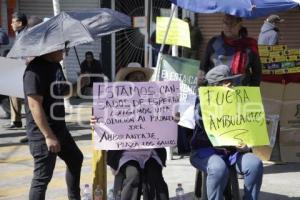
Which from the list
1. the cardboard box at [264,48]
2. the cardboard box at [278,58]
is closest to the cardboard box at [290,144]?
the cardboard box at [278,58]

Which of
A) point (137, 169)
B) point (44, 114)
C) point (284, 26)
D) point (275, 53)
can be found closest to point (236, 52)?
point (275, 53)

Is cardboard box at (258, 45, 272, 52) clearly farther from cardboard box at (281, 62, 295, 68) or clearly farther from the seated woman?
the seated woman

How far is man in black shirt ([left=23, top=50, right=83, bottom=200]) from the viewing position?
425 centimetres

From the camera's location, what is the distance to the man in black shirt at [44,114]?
425 cm

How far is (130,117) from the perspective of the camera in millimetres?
4516

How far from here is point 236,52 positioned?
5.35 m

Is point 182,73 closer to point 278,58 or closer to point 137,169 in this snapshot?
point 278,58

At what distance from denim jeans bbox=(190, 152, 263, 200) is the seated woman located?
13.8 inches

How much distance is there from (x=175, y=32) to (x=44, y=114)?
2.67m

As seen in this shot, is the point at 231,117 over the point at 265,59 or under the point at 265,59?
under

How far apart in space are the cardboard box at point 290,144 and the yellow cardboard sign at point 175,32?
1492mm

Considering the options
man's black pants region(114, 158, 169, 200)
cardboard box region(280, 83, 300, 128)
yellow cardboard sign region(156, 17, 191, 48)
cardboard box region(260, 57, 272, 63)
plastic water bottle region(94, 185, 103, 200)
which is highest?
yellow cardboard sign region(156, 17, 191, 48)

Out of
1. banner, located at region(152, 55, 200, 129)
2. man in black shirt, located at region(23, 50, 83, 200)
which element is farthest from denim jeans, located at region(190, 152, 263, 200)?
banner, located at region(152, 55, 200, 129)

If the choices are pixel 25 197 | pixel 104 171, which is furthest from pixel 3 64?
pixel 104 171
